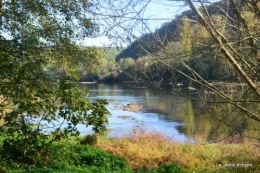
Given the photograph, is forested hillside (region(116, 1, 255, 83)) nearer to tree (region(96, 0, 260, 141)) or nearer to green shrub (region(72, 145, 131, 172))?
tree (region(96, 0, 260, 141))

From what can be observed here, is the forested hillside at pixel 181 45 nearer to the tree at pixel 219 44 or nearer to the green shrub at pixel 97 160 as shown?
the tree at pixel 219 44

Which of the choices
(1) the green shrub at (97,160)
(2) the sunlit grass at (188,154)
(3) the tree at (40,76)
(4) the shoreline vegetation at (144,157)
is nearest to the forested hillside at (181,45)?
(3) the tree at (40,76)

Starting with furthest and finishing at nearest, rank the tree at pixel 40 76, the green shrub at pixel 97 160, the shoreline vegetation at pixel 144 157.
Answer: the green shrub at pixel 97 160, the shoreline vegetation at pixel 144 157, the tree at pixel 40 76

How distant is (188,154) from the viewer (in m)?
8.16

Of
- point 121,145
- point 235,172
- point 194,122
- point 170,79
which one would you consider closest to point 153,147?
point 121,145

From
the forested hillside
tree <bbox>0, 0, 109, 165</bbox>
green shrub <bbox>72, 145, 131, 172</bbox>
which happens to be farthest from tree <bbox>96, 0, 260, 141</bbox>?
green shrub <bbox>72, 145, 131, 172</bbox>

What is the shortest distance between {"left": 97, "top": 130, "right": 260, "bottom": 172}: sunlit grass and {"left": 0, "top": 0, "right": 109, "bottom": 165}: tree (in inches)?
87.2

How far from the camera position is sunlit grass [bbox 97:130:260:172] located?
7.13 m

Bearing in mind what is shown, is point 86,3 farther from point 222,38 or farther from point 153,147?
point 153,147

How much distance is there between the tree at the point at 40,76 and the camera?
16.3ft

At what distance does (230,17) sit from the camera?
13.3 ft

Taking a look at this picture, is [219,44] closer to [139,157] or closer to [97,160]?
[97,160]

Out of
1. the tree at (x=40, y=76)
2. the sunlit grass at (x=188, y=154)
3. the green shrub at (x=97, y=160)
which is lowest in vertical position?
the sunlit grass at (x=188, y=154)

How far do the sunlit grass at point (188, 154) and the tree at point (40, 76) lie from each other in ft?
7.27
